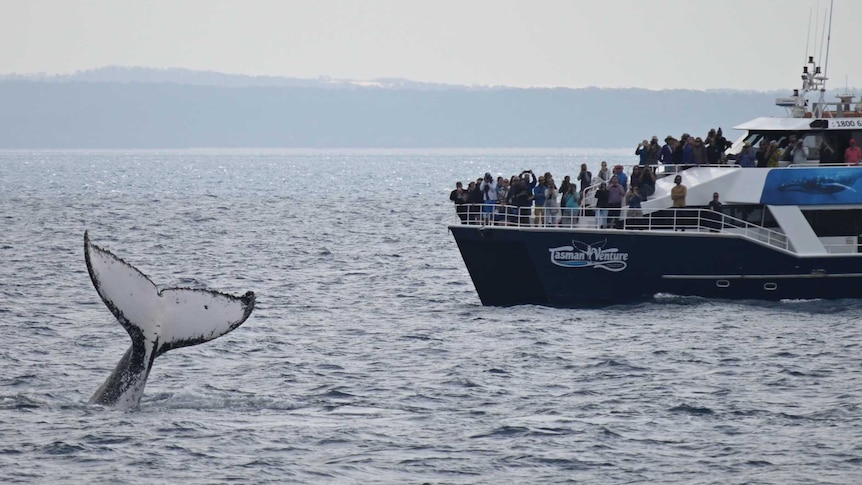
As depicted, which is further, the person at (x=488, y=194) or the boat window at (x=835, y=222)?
the person at (x=488, y=194)

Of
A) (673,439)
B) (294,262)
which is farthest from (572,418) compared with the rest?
(294,262)

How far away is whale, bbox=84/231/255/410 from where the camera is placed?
18156 millimetres

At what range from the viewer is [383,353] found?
2964cm

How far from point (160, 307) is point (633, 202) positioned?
17.7 m

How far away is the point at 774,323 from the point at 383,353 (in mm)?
8577

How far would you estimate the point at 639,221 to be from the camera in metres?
34.2

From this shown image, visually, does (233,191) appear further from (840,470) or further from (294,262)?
(840,470)

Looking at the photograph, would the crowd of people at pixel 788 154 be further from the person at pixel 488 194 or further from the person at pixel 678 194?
the person at pixel 488 194

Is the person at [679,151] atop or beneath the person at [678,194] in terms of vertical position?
atop

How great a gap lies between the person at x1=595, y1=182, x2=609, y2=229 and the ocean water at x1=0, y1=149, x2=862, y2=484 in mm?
1977

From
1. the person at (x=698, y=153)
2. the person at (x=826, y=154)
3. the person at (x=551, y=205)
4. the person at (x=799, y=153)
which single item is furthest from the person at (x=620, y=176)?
the person at (x=826, y=154)

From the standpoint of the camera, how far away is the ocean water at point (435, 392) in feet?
66.0

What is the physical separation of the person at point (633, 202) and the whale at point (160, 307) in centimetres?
1735

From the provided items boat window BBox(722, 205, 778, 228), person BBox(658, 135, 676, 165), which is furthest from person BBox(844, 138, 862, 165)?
person BBox(658, 135, 676, 165)
